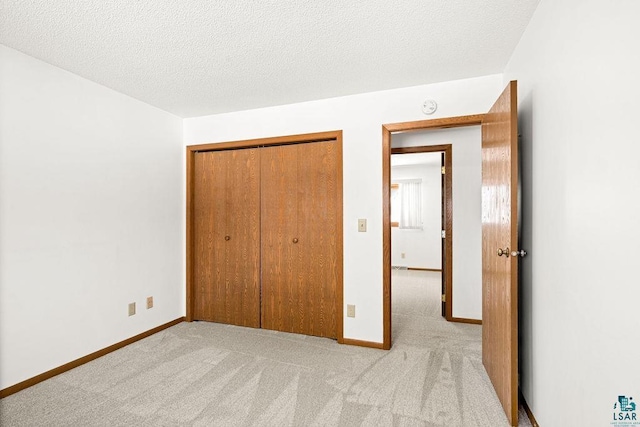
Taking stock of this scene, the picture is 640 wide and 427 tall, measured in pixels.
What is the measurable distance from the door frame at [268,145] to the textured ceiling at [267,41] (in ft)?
1.45

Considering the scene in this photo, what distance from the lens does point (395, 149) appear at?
3.74 metres

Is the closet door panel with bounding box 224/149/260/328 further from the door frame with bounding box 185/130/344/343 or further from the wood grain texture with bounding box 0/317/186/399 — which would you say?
the wood grain texture with bounding box 0/317/186/399

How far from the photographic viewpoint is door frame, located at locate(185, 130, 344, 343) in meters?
2.80

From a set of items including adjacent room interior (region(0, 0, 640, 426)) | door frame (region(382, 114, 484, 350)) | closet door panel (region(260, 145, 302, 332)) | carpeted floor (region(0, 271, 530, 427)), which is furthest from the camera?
closet door panel (region(260, 145, 302, 332))

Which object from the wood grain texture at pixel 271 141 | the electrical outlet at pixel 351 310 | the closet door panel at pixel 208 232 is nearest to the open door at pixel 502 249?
the electrical outlet at pixel 351 310

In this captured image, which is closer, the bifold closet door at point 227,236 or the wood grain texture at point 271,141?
the wood grain texture at point 271,141

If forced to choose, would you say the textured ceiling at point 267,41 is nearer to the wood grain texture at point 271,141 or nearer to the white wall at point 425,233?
the wood grain texture at point 271,141

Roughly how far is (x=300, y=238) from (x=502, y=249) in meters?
1.75

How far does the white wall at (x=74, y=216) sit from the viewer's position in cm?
200

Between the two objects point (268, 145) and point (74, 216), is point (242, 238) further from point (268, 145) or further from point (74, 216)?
point (74, 216)

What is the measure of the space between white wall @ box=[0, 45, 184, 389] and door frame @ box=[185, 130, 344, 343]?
22 cm

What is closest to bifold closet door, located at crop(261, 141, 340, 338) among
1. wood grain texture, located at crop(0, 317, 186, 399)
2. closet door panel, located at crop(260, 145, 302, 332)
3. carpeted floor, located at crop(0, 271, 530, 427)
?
closet door panel, located at crop(260, 145, 302, 332)

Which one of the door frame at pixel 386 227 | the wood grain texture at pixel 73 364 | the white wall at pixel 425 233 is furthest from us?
the white wall at pixel 425 233

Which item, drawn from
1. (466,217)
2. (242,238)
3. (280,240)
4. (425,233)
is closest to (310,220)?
(280,240)
